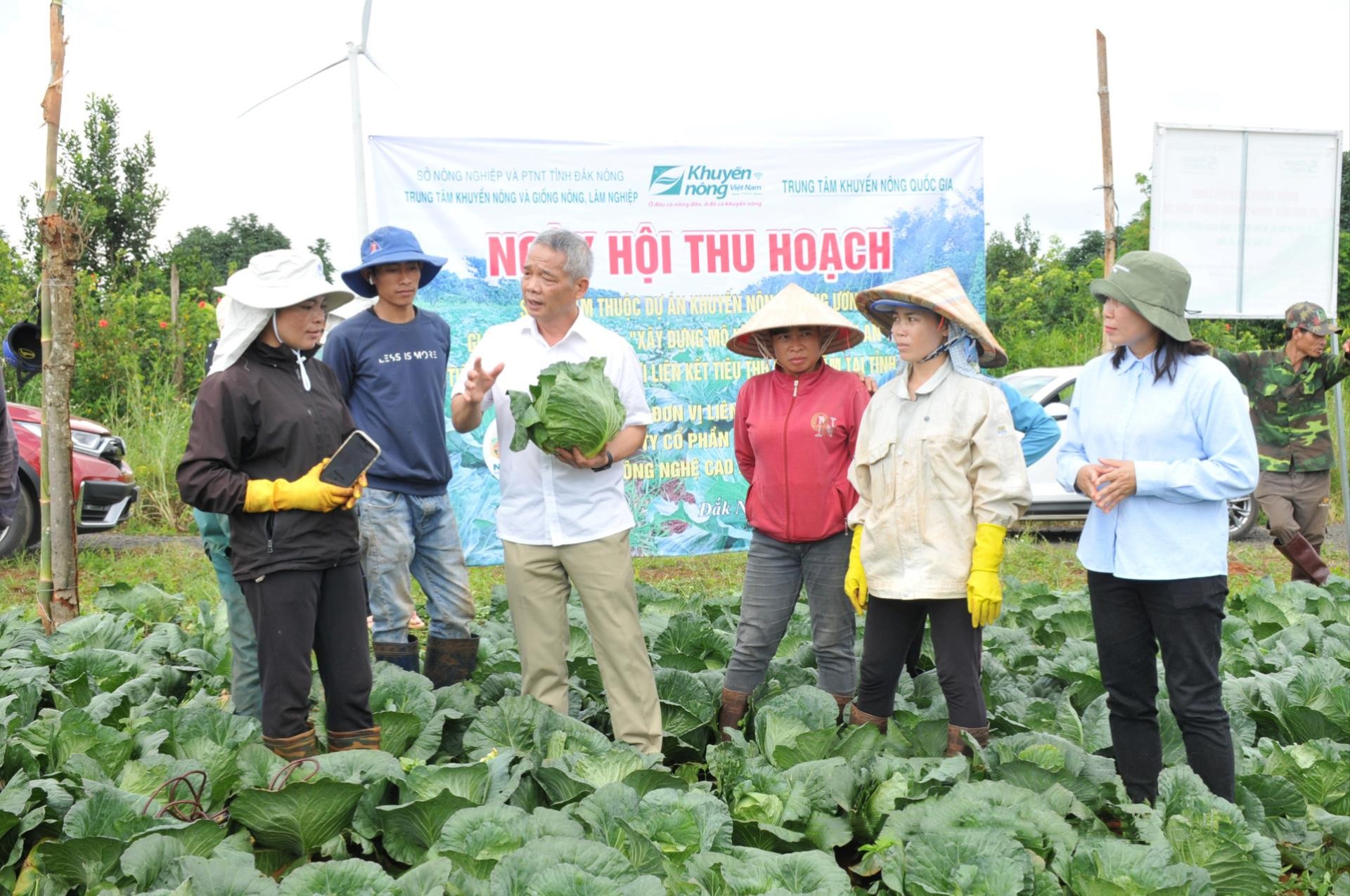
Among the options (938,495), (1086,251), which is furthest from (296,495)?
(1086,251)

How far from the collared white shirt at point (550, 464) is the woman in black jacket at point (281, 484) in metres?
0.52

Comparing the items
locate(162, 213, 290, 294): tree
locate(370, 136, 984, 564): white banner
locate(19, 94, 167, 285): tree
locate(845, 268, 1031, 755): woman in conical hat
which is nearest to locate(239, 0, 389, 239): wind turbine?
locate(370, 136, 984, 564): white banner

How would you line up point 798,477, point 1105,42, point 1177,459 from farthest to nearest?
point 1105,42
point 798,477
point 1177,459

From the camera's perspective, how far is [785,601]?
3852 mm

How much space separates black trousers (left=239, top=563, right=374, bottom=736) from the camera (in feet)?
10.4

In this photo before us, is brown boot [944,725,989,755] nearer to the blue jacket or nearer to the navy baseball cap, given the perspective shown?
the blue jacket

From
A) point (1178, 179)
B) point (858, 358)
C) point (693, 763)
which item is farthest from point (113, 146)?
point (693, 763)

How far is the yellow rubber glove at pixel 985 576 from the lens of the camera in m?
3.28

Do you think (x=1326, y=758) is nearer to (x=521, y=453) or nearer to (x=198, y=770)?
(x=521, y=453)

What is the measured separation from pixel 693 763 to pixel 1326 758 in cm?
198

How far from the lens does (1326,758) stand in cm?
350

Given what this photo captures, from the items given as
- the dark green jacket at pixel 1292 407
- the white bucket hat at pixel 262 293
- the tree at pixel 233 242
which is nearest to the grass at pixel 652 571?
the dark green jacket at pixel 1292 407

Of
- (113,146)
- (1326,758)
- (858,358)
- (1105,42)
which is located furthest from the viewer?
(113,146)

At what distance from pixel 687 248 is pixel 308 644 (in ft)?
16.2
